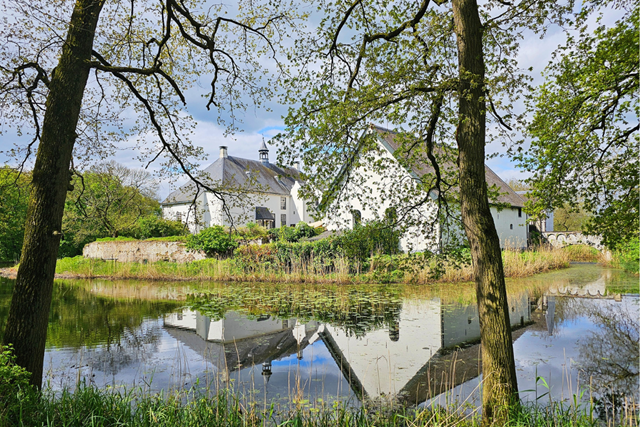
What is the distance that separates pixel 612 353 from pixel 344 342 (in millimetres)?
4461

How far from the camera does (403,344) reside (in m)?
7.16

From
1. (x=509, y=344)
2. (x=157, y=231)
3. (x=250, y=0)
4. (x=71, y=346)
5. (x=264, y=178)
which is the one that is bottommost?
(x=71, y=346)

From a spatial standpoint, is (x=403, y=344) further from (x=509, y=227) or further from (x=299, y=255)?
(x=509, y=227)

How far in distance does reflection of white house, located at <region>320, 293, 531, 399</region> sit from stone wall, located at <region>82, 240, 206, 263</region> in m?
13.5

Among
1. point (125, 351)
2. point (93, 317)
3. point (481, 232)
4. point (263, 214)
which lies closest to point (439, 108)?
point (481, 232)

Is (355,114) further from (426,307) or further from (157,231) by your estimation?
(157,231)

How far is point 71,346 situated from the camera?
7.57 meters

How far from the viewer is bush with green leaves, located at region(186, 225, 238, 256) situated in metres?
19.1

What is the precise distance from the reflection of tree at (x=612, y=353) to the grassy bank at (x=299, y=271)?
428cm

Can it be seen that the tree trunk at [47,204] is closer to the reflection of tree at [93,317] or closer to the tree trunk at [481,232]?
the reflection of tree at [93,317]

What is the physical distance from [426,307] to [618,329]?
3.97 m

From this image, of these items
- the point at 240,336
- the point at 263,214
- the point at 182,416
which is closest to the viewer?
the point at 182,416

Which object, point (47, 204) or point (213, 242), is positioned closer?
point (47, 204)

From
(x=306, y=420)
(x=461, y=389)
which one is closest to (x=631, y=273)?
(x=461, y=389)
